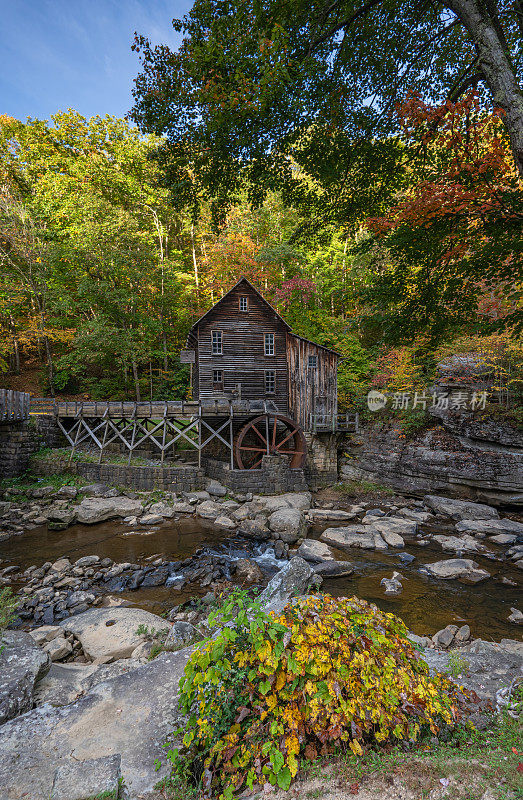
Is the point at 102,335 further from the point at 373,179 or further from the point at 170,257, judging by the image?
the point at 373,179

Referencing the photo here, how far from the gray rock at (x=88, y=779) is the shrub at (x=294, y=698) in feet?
1.51

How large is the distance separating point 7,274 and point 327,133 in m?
21.5

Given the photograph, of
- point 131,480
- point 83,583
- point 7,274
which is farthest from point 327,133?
point 7,274

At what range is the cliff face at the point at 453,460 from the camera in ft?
39.3

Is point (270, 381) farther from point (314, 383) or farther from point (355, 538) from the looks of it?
point (355, 538)

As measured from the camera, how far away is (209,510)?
41.8 ft

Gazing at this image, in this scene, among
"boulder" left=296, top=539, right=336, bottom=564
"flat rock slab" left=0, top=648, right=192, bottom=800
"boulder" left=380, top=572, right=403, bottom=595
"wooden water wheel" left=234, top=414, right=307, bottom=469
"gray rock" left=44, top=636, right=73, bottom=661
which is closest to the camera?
"flat rock slab" left=0, top=648, right=192, bottom=800

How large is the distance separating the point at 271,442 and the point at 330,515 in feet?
21.0

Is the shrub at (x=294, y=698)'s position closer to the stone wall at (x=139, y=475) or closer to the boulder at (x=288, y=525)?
the boulder at (x=288, y=525)

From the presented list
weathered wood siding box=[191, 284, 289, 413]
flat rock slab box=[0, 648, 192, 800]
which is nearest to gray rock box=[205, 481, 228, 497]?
weathered wood siding box=[191, 284, 289, 413]

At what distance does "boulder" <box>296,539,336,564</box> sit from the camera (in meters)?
8.92

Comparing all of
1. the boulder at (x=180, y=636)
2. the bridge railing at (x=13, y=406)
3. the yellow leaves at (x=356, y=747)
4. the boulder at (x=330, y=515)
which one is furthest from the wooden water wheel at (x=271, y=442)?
the yellow leaves at (x=356, y=747)

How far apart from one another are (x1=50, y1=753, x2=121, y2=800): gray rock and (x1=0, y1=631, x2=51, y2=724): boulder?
103 cm

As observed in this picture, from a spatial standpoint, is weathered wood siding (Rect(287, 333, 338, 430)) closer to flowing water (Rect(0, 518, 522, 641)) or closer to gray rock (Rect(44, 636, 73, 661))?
flowing water (Rect(0, 518, 522, 641))
